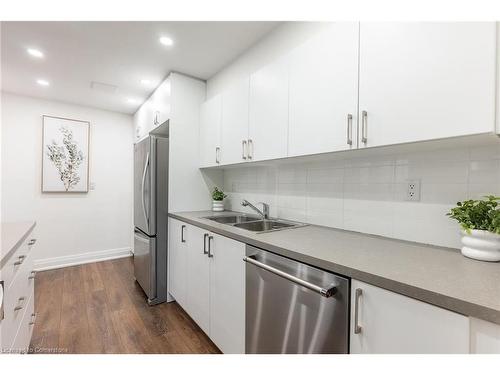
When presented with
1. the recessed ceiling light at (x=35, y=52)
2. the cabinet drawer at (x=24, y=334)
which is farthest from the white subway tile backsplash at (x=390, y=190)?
the recessed ceiling light at (x=35, y=52)

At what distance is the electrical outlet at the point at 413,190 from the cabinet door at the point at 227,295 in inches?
36.3

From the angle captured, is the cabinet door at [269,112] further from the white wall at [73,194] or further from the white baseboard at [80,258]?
the white baseboard at [80,258]

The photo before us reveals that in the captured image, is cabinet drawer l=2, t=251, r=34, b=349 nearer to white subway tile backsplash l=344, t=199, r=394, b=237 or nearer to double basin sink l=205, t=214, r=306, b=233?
double basin sink l=205, t=214, r=306, b=233

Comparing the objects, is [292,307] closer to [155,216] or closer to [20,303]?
[20,303]

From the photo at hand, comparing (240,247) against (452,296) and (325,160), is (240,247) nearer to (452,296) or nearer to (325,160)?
(325,160)

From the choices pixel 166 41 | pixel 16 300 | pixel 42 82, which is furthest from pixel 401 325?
pixel 42 82

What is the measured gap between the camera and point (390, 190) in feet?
4.33

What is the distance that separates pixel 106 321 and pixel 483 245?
8.41 ft

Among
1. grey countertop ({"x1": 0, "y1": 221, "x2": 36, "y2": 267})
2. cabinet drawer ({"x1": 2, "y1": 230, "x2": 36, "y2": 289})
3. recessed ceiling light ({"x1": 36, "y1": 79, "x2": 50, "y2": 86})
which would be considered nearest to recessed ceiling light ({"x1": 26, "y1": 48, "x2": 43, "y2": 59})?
recessed ceiling light ({"x1": 36, "y1": 79, "x2": 50, "y2": 86})

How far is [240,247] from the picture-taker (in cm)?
138

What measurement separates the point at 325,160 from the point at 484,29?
0.95 metres

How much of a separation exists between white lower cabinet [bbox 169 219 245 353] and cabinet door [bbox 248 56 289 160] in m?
0.68

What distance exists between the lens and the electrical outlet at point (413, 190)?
1.21 m
